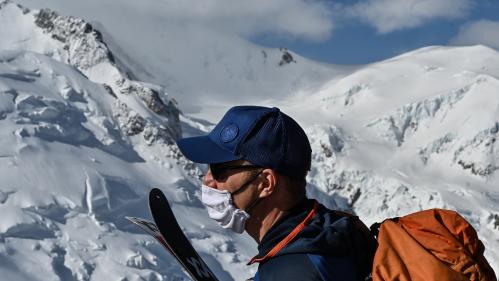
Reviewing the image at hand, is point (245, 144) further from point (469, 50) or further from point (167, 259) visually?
point (469, 50)

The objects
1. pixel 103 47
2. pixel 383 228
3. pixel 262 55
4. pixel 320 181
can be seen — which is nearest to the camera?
pixel 383 228

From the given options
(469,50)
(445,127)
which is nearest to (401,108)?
A: (445,127)

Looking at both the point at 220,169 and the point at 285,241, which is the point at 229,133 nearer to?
the point at 220,169

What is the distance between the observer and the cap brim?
255cm

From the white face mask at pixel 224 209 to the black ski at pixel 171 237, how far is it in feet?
0.97

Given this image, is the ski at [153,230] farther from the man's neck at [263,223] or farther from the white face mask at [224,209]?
the man's neck at [263,223]

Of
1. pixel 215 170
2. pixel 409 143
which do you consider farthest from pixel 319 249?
pixel 409 143

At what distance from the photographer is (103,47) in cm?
6781

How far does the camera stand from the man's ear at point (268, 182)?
254 centimetres

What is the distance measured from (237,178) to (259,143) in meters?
0.16

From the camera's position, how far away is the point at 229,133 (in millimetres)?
2566

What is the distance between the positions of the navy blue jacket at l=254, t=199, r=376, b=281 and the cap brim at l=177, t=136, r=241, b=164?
12.0 inches

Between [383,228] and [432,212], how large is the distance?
20 cm

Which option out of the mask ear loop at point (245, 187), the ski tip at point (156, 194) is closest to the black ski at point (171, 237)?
the ski tip at point (156, 194)
